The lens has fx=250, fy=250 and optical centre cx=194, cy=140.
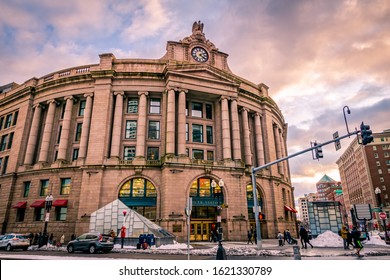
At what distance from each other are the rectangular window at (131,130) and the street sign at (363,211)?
29.4m

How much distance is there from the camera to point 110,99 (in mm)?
36844

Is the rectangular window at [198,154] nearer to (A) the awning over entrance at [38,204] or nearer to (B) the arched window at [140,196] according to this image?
(B) the arched window at [140,196]

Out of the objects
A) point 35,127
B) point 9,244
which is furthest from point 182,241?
point 35,127

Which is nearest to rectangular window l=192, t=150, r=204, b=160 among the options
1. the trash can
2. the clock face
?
the clock face

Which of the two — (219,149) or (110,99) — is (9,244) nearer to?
(110,99)

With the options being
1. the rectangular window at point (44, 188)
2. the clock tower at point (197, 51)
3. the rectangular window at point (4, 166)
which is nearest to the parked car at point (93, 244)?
the rectangular window at point (44, 188)

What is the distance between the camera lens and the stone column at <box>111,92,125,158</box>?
3453cm

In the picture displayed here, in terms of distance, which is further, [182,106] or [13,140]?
[13,140]

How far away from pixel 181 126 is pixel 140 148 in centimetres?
649

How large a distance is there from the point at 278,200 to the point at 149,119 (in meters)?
25.2

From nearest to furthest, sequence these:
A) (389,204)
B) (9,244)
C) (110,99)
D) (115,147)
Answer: (9,244)
(115,147)
(110,99)
(389,204)

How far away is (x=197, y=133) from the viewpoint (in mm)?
38906

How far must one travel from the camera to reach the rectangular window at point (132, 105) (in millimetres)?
38281

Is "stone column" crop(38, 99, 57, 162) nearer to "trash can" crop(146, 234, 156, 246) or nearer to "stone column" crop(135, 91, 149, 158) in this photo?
"stone column" crop(135, 91, 149, 158)
